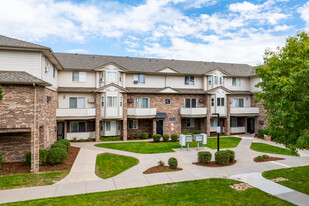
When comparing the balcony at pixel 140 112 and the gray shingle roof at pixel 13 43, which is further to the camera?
Result: the balcony at pixel 140 112

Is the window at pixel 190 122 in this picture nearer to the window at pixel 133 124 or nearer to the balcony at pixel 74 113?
the window at pixel 133 124

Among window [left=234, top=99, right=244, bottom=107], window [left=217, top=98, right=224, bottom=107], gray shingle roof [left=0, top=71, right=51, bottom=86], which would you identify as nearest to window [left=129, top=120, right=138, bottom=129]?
window [left=217, top=98, right=224, bottom=107]

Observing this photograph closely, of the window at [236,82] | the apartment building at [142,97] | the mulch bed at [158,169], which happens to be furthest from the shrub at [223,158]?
the window at [236,82]

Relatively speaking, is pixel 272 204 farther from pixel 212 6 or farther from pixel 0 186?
pixel 212 6

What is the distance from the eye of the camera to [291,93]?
6.57 meters

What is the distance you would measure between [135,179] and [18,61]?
33.6 feet

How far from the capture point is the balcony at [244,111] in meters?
23.7

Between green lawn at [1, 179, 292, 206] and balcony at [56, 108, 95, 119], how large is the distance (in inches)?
489

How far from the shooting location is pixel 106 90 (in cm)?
1970

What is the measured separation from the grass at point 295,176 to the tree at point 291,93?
272cm

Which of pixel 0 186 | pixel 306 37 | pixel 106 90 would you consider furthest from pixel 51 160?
pixel 306 37

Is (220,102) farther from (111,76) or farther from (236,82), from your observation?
(111,76)

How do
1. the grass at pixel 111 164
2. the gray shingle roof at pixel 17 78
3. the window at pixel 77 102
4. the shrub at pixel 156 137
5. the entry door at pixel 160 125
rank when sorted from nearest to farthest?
1. the gray shingle roof at pixel 17 78
2. the grass at pixel 111 164
3. the shrub at pixel 156 137
4. the window at pixel 77 102
5. the entry door at pixel 160 125

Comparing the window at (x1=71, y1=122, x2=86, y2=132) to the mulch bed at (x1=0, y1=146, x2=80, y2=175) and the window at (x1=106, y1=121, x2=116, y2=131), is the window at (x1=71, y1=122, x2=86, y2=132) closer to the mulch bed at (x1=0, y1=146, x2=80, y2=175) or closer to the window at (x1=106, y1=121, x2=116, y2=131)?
the window at (x1=106, y1=121, x2=116, y2=131)
